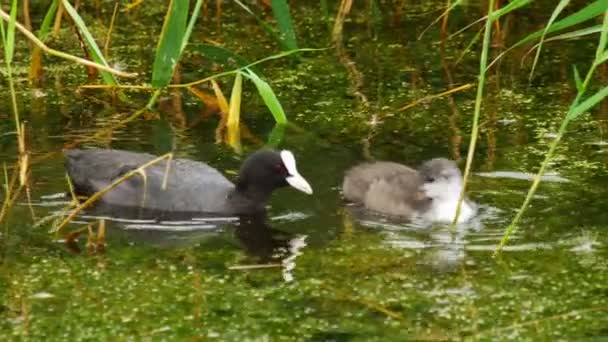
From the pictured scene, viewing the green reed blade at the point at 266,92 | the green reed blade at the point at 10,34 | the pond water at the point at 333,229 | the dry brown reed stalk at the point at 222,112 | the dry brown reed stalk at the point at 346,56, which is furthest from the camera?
the dry brown reed stalk at the point at 346,56

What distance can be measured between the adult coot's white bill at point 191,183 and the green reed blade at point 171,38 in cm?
60

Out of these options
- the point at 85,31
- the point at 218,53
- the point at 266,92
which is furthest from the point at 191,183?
the point at 85,31

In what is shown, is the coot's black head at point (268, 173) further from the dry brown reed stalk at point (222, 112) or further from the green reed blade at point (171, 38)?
the dry brown reed stalk at point (222, 112)

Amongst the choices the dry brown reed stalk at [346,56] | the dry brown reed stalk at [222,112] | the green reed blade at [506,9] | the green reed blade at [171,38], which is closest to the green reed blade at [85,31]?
the green reed blade at [171,38]

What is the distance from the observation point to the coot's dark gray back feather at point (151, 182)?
7500 millimetres

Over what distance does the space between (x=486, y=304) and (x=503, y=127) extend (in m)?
2.86

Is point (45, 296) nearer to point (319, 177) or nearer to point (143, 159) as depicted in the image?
point (143, 159)

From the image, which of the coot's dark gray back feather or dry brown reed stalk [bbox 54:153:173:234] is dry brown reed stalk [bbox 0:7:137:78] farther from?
the coot's dark gray back feather

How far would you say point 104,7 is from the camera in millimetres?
11320

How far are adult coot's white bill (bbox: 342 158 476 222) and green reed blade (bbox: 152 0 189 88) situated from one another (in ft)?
3.66

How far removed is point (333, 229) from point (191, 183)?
34.8 inches

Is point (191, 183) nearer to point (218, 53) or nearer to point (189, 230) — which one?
point (189, 230)

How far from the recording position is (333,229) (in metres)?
7.02

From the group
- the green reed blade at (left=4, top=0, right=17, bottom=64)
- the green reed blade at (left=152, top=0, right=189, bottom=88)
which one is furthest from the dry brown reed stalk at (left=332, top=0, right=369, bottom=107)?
the green reed blade at (left=4, top=0, right=17, bottom=64)
